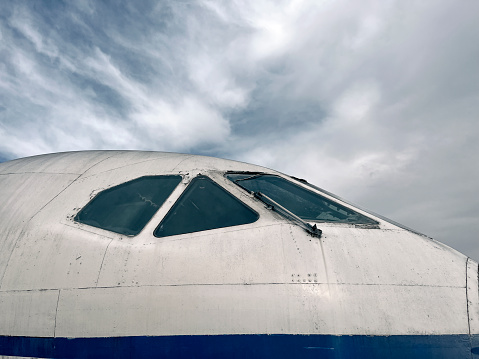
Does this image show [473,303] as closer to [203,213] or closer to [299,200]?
[299,200]

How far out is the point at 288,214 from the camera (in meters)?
5.35

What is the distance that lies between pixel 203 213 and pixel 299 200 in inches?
60.9

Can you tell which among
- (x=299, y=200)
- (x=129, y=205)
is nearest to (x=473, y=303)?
(x=299, y=200)

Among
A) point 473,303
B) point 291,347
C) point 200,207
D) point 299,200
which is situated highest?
point 299,200

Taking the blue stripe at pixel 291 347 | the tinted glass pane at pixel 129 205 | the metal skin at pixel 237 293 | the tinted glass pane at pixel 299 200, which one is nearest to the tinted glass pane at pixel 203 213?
the metal skin at pixel 237 293

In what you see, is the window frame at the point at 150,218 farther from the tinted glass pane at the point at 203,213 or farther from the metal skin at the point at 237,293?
the tinted glass pane at the point at 203,213

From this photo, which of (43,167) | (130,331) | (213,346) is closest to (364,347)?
(213,346)

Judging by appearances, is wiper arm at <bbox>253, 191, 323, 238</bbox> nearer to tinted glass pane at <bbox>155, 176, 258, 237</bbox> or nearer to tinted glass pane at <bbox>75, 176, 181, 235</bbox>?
tinted glass pane at <bbox>155, 176, 258, 237</bbox>

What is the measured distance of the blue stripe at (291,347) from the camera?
4051 mm

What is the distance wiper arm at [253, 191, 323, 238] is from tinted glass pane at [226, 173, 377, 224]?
17cm

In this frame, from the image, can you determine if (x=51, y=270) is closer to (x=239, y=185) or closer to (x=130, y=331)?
(x=130, y=331)

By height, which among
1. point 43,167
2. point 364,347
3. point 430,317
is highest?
point 43,167

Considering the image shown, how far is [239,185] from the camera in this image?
19.4 feet

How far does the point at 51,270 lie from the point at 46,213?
1.03 m
